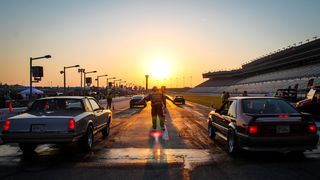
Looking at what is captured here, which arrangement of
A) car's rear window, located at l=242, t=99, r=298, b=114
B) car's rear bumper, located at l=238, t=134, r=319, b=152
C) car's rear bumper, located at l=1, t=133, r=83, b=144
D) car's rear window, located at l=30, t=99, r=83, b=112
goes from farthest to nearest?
car's rear window, located at l=30, t=99, r=83, b=112 → car's rear window, located at l=242, t=99, r=298, b=114 → car's rear bumper, located at l=1, t=133, r=83, b=144 → car's rear bumper, located at l=238, t=134, r=319, b=152

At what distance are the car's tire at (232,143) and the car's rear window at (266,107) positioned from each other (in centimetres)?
66

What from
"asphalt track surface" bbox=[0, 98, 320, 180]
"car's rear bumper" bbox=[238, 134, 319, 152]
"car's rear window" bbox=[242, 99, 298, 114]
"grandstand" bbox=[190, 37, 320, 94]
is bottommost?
"asphalt track surface" bbox=[0, 98, 320, 180]

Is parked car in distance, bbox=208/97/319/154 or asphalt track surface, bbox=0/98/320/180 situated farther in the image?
parked car in distance, bbox=208/97/319/154

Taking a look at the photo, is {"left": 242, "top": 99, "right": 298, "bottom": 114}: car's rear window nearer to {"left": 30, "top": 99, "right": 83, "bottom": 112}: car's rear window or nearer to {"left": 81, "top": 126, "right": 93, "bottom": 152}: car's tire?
{"left": 81, "top": 126, "right": 93, "bottom": 152}: car's tire

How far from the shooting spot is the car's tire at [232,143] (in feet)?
29.5

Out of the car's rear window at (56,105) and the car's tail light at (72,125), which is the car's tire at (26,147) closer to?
the car's rear window at (56,105)

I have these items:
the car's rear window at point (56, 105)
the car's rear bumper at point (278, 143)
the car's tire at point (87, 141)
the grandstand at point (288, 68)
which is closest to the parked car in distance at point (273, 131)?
the car's rear bumper at point (278, 143)

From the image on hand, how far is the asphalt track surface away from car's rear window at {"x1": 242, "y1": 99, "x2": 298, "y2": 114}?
3.50 feet

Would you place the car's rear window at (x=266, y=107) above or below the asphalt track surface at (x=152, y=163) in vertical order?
above

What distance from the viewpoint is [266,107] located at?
9.35m

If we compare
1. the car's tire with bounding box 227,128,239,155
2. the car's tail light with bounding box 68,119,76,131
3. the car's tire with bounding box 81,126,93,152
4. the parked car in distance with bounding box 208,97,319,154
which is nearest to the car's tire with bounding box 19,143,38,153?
the car's tire with bounding box 81,126,93,152

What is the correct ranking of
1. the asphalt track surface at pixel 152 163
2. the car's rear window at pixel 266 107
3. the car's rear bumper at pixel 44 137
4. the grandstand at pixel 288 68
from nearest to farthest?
the asphalt track surface at pixel 152 163
the car's rear bumper at pixel 44 137
the car's rear window at pixel 266 107
the grandstand at pixel 288 68

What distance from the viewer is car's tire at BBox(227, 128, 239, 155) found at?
9.00 meters

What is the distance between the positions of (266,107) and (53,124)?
518cm
